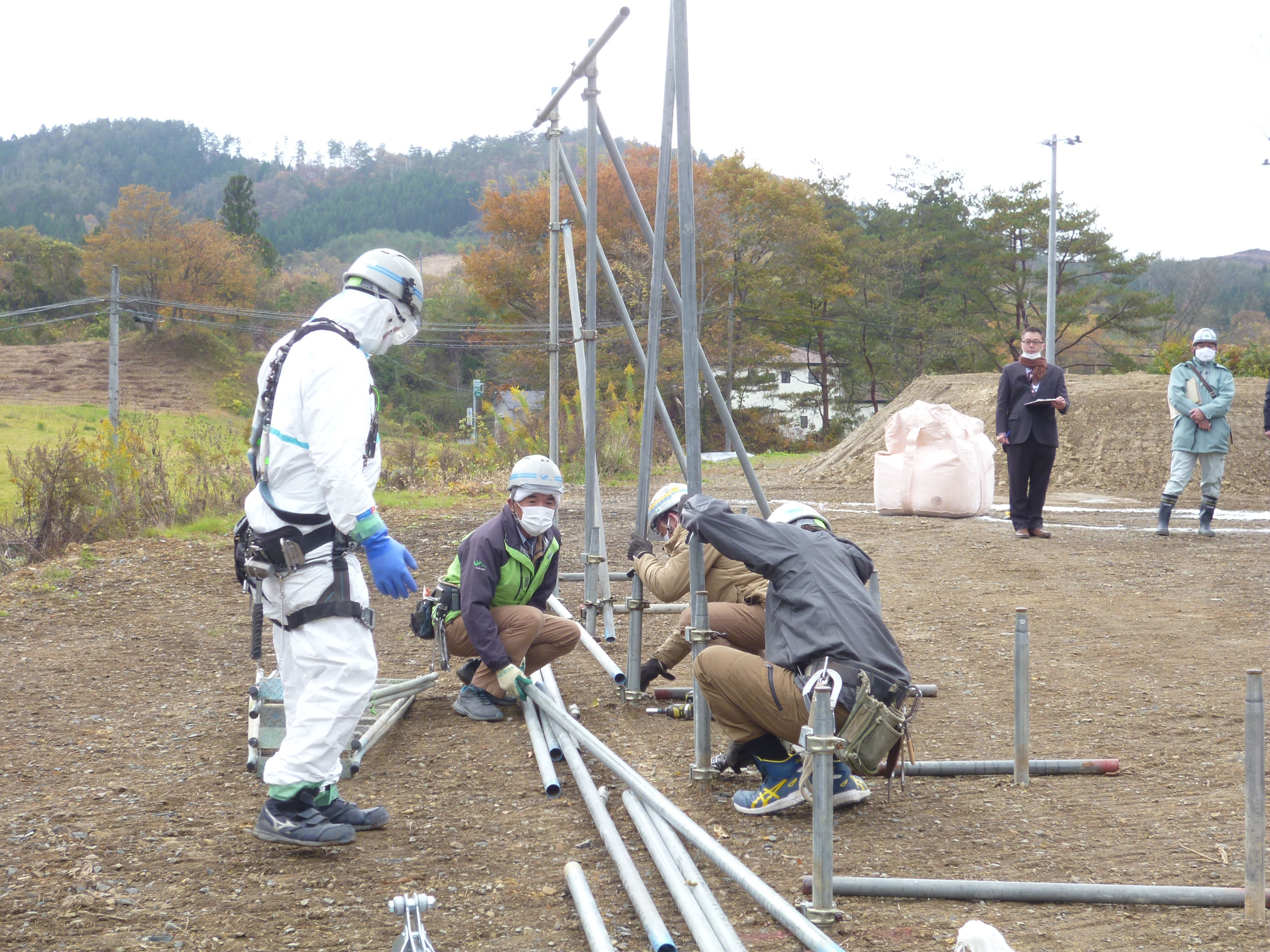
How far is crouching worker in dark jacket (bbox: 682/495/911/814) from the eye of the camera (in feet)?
12.5

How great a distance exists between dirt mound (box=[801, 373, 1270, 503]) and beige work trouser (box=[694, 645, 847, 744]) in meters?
12.7

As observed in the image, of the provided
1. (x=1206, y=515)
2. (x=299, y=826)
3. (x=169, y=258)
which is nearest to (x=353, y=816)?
(x=299, y=826)

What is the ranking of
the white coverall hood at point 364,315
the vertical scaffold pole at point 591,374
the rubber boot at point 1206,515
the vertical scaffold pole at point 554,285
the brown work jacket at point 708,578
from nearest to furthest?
the white coverall hood at point 364,315 < the brown work jacket at point 708,578 < the vertical scaffold pole at point 591,374 < the vertical scaffold pole at point 554,285 < the rubber boot at point 1206,515

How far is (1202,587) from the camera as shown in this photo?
8594 millimetres

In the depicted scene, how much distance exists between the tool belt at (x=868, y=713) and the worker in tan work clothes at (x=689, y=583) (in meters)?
1.08

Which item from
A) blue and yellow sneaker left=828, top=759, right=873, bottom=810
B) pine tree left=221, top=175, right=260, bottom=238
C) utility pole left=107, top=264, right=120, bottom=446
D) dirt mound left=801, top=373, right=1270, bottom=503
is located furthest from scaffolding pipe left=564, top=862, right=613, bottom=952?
pine tree left=221, top=175, right=260, bottom=238

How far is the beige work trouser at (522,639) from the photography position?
214 inches

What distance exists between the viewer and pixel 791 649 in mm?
3885

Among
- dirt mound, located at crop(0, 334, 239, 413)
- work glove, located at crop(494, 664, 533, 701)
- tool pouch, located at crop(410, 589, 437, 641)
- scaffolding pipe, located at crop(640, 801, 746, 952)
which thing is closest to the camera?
scaffolding pipe, located at crop(640, 801, 746, 952)

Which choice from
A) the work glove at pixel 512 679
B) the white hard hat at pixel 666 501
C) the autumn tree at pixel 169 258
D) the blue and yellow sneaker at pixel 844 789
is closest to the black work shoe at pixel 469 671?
the work glove at pixel 512 679

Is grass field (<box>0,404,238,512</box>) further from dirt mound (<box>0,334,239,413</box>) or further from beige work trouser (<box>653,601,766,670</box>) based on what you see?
beige work trouser (<box>653,601,766,670</box>)

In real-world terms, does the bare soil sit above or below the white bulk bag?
below

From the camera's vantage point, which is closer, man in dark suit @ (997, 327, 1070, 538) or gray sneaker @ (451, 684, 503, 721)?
gray sneaker @ (451, 684, 503, 721)

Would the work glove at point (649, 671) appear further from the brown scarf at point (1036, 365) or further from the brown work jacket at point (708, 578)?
the brown scarf at point (1036, 365)
